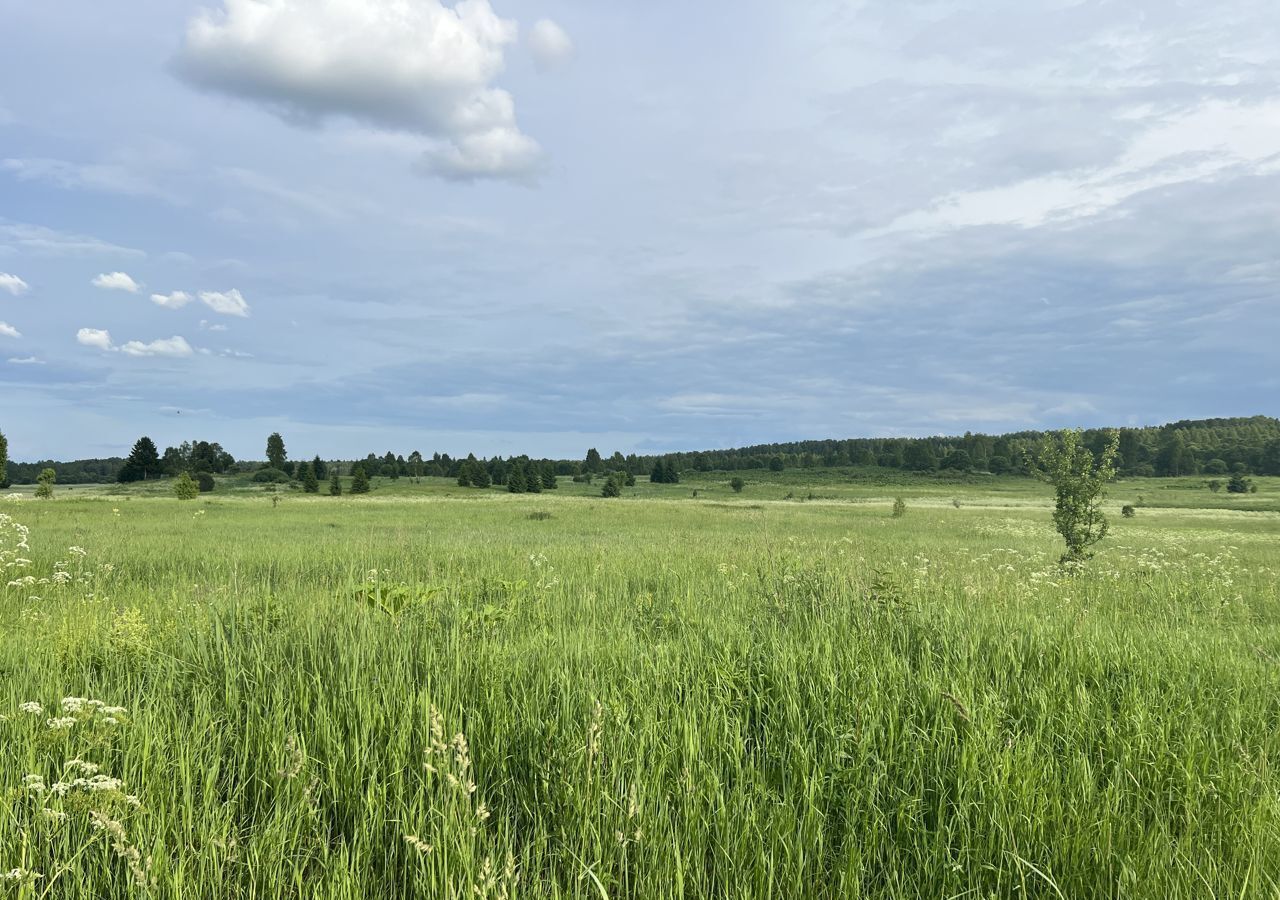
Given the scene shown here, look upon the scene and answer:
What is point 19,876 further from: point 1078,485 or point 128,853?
point 1078,485

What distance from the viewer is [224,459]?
14362 cm

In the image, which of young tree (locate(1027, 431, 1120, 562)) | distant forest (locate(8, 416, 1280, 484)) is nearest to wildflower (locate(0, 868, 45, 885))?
young tree (locate(1027, 431, 1120, 562))

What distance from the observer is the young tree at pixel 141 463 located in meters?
120

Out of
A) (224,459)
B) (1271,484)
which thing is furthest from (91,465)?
(1271,484)

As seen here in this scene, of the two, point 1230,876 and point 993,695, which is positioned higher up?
point 993,695

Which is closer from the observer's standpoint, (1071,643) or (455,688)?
(455,688)

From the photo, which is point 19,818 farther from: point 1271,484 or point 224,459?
point 224,459

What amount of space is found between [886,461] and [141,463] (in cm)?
15904

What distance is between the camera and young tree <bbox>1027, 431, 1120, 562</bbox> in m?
18.0

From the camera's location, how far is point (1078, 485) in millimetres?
18344

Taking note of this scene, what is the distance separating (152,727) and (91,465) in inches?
8674

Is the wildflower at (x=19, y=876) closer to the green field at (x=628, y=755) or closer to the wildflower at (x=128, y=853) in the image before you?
the green field at (x=628, y=755)

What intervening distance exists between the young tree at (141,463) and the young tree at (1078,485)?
143 meters

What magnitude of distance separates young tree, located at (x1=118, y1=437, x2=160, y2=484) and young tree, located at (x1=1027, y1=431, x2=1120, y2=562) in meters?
143
